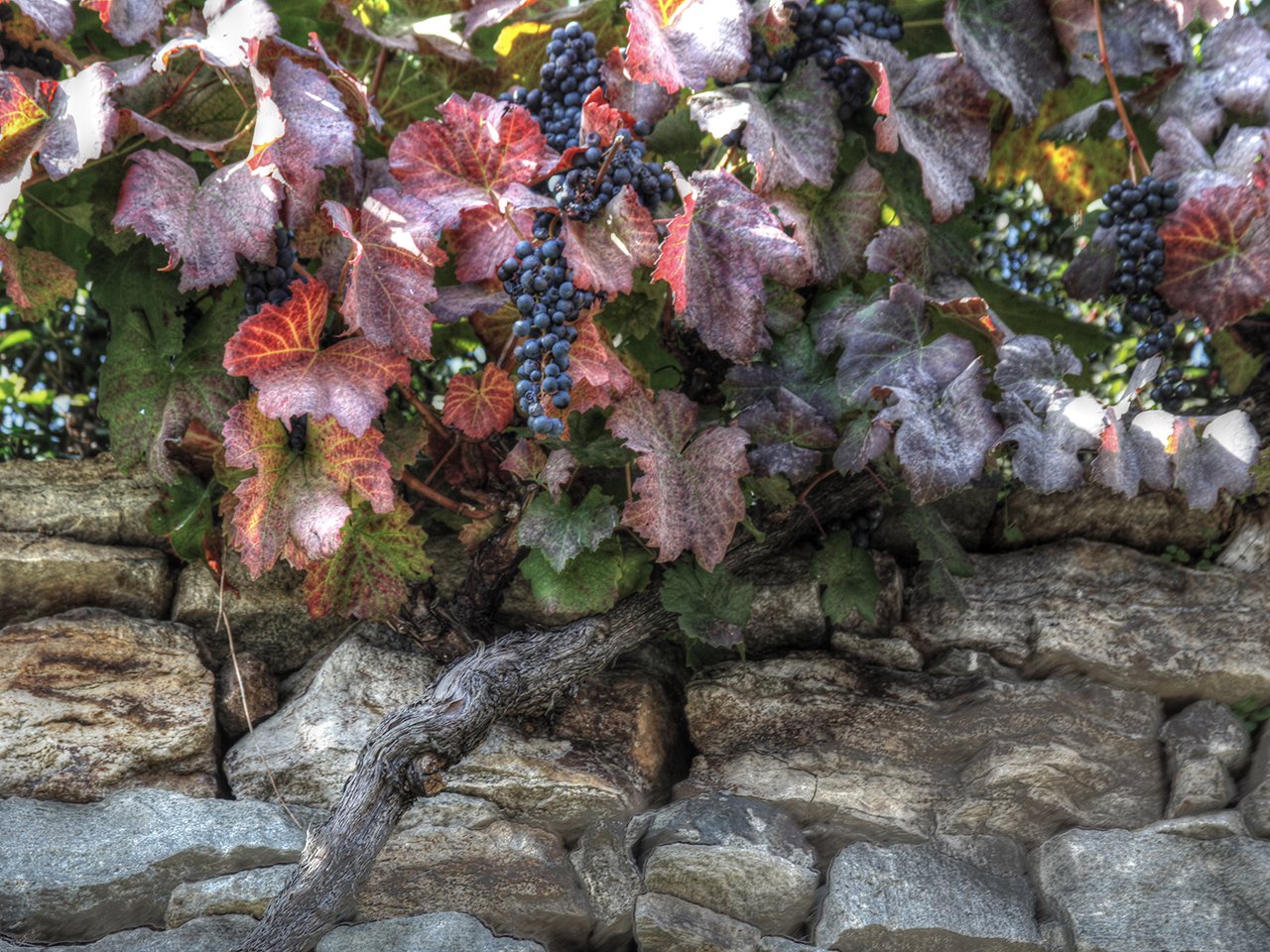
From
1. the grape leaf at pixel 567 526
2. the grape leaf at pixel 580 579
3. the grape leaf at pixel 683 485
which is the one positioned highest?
the grape leaf at pixel 683 485

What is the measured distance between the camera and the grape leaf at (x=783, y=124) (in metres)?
1.15

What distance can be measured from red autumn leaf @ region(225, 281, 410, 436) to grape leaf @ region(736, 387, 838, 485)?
0.48 m

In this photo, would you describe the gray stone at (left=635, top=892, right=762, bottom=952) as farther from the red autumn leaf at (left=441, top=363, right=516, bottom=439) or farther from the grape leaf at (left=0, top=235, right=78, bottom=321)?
the grape leaf at (left=0, top=235, right=78, bottom=321)

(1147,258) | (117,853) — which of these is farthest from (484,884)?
(1147,258)

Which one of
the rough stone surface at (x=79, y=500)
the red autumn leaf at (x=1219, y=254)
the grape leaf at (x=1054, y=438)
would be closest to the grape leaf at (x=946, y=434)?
the grape leaf at (x=1054, y=438)

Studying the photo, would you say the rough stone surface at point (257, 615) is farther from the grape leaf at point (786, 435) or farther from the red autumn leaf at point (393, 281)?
A: the grape leaf at point (786, 435)

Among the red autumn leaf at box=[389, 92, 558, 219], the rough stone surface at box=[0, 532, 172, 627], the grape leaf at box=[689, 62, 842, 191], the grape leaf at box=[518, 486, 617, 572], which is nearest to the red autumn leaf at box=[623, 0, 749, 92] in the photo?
the grape leaf at box=[689, 62, 842, 191]

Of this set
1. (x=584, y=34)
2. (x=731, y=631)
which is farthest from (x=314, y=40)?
(x=731, y=631)

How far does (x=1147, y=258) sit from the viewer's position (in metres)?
1.26

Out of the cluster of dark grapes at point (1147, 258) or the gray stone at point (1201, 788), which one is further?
the gray stone at point (1201, 788)

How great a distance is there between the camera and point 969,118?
126cm

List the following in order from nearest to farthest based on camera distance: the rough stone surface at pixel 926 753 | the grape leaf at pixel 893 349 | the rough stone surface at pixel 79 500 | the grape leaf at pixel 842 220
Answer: the grape leaf at pixel 893 349, the grape leaf at pixel 842 220, the rough stone surface at pixel 926 753, the rough stone surface at pixel 79 500

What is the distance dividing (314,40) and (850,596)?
1.10 meters

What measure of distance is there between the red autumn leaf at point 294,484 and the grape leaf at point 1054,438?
0.81m
